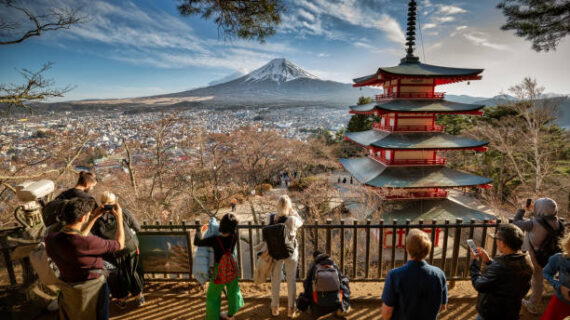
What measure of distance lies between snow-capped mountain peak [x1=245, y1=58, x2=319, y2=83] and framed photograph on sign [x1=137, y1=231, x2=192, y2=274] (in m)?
70.7

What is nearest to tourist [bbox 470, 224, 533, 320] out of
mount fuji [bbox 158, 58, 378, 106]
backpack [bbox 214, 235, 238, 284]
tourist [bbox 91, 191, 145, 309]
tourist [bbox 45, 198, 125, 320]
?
backpack [bbox 214, 235, 238, 284]

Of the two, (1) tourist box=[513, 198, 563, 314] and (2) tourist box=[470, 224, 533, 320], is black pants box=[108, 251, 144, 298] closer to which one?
(2) tourist box=[470, 224, 533, 320]

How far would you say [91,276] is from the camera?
2.26 m

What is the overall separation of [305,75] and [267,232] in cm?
7842

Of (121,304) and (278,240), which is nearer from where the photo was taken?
(278,240)

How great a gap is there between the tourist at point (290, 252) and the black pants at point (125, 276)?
181 centimetres

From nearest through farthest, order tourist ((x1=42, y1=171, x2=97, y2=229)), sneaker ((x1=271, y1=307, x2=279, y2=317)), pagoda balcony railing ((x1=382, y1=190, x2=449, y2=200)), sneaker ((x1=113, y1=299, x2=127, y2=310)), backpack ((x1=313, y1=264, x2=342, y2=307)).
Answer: tourist ((x1=42, y1=171, x2=97, y2=229))
backpack ((x1=313, y1=264, x2=342, y2=307))
sneaker ((x1=271, y1=307, x2=279, y2=317))
sneaker ((x1=113, y1=299, x2=127, y2=310))
pagoda balcony railing ((x1=382, y1=190, x2=449, y2=200))

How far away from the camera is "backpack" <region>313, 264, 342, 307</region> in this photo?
2.74 meters

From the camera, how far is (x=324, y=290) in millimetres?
2756

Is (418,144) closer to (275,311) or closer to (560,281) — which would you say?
(560,281)

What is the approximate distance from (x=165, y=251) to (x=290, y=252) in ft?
6.55

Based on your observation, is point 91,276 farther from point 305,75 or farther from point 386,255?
point 305,75

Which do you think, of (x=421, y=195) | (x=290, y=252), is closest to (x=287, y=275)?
(x=290, y=252)

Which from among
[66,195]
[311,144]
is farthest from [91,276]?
[311,144]
